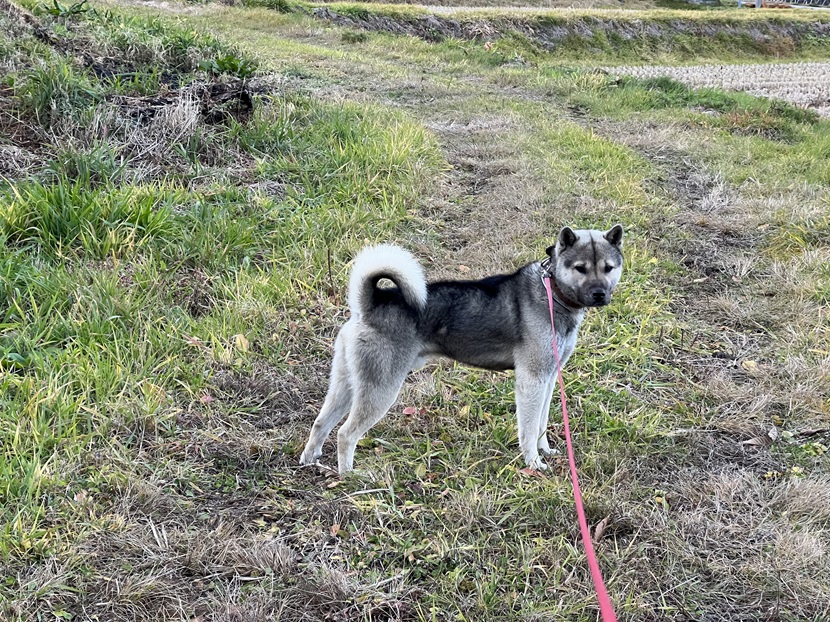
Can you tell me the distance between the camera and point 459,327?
321cm

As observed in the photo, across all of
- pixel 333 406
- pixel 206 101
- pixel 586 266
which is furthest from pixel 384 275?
pixel 206 101

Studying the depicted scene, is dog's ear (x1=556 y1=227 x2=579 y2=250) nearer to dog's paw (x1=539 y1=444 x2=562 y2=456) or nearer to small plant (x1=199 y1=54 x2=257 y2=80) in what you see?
dog's paw (x1=539 y1=444 x2=562 y2=456)

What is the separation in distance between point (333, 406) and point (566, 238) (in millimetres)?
1575

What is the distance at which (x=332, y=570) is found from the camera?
95.0 inches

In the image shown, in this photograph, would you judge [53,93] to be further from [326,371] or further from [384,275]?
[384,275]

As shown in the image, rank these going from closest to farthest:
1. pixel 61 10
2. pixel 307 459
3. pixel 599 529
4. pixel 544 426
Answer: pixel 599 529, pixel 307 459, pixel 544 426, pixel 61 10

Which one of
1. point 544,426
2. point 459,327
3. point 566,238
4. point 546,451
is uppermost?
point 566,238

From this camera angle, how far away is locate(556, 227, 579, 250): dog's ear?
3.29 meters

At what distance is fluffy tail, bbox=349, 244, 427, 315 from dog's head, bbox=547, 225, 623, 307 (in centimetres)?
83

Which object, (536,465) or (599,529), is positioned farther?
(536,465)

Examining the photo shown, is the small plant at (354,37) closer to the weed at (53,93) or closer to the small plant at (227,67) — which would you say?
the small plant at (227,67)

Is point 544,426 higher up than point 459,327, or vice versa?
point 459,327

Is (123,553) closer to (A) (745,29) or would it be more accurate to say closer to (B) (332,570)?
(B) (332,570)

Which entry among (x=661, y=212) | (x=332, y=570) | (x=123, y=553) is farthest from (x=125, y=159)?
(x=661, y=212)
